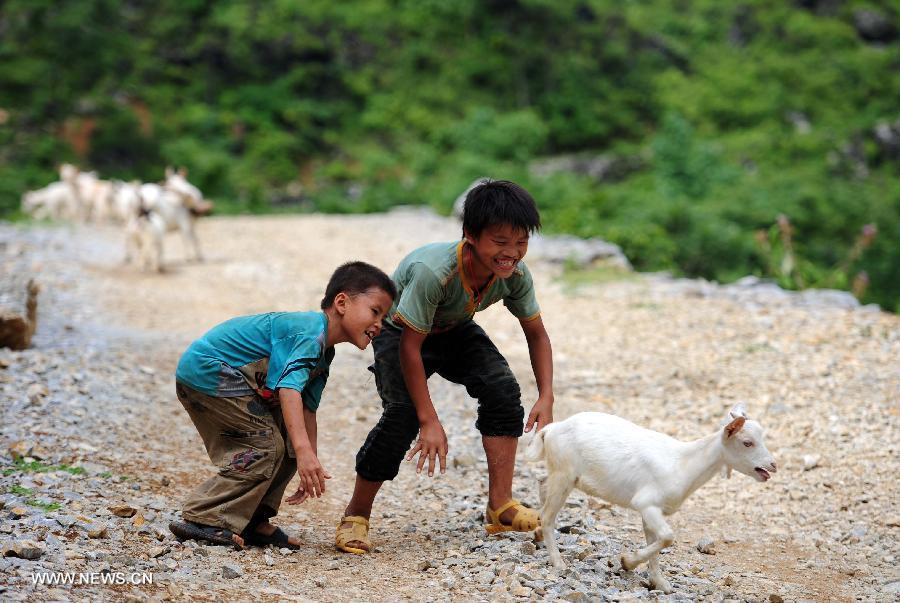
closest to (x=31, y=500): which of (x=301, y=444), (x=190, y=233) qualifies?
(x=301, y=444)

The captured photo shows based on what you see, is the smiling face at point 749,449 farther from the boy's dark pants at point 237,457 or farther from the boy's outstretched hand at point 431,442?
the boy's dark pants at point 237,457

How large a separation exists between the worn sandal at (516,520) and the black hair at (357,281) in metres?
1.11

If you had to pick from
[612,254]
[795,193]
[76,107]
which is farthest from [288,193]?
[612,254]

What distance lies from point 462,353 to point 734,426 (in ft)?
4.17

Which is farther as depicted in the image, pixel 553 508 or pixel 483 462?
pixel 483 462

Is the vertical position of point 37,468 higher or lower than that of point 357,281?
lower

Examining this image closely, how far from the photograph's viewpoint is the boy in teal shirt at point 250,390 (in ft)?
12.3

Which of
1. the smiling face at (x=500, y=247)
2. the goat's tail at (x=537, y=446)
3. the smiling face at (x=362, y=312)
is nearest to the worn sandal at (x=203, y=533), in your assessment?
the smiling face at (x=362, y=312)

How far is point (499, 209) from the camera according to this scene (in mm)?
3668

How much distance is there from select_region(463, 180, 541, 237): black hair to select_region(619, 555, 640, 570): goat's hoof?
1.32m

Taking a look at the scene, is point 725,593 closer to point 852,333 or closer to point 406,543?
point 406,543

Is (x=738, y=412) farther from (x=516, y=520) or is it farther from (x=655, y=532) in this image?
(x=516, y=520)

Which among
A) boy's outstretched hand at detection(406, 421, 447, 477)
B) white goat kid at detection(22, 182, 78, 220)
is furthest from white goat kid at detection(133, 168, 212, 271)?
boy's outstretched hand at detection(406, 421, 447, 477)

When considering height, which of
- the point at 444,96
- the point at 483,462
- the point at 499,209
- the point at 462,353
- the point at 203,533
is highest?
the point at 444,96
